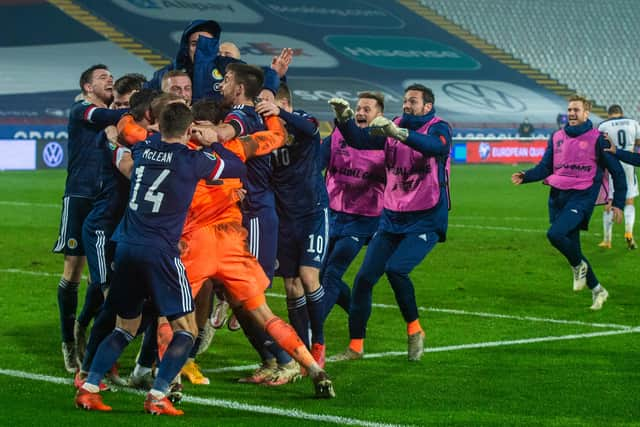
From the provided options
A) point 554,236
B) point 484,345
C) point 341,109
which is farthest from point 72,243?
point 554,236

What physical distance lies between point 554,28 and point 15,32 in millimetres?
26922

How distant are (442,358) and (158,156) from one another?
3289mm

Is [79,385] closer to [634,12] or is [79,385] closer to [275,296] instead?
[275,296]

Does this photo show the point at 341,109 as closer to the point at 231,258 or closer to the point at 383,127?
the point at 383,127

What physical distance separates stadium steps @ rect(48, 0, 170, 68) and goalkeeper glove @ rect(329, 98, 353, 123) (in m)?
39.5

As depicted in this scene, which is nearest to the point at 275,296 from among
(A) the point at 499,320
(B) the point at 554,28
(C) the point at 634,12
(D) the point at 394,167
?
(A) the point at 499,320

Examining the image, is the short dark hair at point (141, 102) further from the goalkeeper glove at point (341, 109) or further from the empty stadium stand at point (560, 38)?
the empty stadium stand at point (560, 38)

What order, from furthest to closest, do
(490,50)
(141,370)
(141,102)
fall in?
(490,50) < (141,370) < (141,102)

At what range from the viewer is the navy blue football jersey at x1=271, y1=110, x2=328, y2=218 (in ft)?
26.5

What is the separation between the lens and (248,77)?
720 cm

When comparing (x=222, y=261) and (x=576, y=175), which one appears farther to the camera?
(x=576, y=175)

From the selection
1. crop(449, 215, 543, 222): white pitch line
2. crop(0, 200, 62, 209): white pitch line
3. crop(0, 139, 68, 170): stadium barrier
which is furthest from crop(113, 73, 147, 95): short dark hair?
crop(0, 139, 68, 170): stadium barrier

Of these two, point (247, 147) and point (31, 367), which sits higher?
point (247, 147)

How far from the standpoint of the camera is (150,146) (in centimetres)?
639
